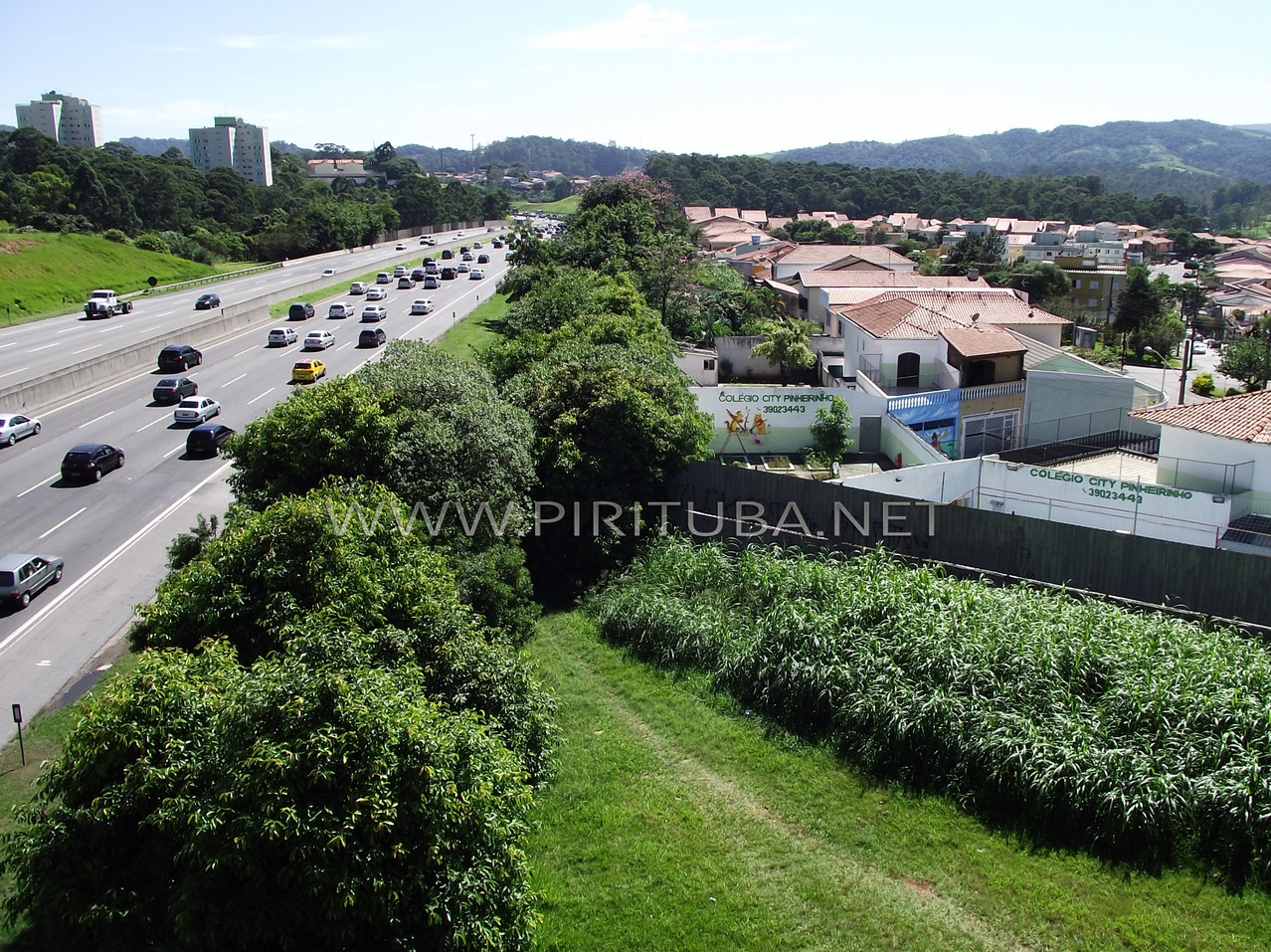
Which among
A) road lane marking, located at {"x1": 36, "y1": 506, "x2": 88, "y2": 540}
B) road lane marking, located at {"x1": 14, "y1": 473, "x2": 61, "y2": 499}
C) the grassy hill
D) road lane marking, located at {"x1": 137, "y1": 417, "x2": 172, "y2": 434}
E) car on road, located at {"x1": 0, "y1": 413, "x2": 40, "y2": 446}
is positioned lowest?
road lane marking, located at {"x1": 36, "y1": 506, "x2": 88, "y2": 540}

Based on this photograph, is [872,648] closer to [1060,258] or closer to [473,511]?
[473,511]

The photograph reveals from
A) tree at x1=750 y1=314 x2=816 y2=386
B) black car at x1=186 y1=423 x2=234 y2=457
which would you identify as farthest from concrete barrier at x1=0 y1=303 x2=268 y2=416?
tree at x1=750 y1=314 x2=816 y2=386

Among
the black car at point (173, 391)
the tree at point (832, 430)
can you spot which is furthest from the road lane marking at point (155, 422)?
the tree at point (832, 430)

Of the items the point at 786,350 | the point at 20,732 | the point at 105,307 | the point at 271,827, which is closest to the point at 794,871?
the point at 271,827

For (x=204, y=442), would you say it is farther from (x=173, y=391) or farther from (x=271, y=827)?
(x=271, y=827)

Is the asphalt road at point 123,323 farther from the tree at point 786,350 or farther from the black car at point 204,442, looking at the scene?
the tree at point 786,350

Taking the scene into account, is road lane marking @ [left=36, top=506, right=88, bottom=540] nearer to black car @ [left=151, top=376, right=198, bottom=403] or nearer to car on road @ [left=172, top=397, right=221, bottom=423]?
car on road @ [left=172, top=397, right=221, bottom=423]
